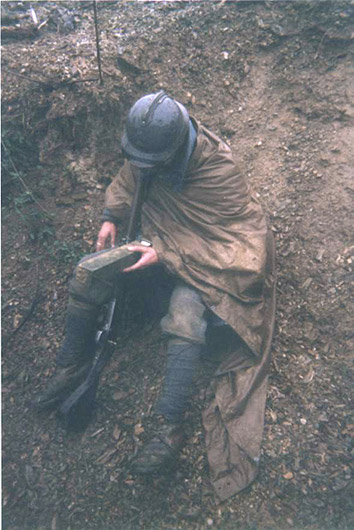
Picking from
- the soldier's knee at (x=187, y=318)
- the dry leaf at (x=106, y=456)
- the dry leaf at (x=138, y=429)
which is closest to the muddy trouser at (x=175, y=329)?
the soldier's knee at (x=187, y=318)

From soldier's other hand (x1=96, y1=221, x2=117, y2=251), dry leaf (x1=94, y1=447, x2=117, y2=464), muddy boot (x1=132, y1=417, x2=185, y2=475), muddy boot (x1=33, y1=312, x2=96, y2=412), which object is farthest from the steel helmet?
dry leaf (x1=94, y1=447, x2=117, y2=464)

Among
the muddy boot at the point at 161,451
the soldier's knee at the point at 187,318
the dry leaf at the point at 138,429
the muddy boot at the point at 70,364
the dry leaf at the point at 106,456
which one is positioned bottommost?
the dry leaf at the point at 106,456

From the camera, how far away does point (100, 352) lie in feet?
9.36

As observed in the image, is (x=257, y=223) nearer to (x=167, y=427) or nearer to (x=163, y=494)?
(x=167, y=427)

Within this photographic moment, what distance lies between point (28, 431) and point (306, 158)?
10.1 ft

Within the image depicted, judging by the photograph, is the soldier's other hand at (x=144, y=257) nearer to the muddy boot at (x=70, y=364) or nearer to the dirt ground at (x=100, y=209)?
the muddy boot at (x=70, y=364)

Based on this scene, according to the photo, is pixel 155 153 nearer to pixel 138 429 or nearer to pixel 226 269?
pixel 226 269

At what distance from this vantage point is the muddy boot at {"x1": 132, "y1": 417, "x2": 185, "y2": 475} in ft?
8.29

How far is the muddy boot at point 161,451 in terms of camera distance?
8.29 feet

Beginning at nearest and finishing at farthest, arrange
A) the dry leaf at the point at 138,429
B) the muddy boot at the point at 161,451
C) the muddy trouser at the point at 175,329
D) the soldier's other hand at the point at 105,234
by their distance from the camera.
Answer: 1. the muddy boot at the point at 161,451
2. the muddy trouser at the point at 175,329
3. the dry leaf at the point at 138,429
4. the soldier's other hand at the point at 105,234

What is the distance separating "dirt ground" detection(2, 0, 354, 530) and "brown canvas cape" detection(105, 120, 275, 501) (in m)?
0.14

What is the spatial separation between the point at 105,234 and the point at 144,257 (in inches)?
20.8

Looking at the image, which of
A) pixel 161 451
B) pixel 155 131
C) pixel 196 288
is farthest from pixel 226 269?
pixel 161 451

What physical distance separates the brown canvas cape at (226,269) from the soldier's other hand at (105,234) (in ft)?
1.08
